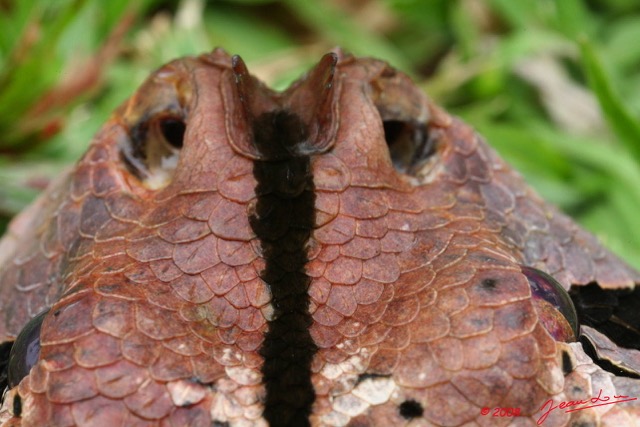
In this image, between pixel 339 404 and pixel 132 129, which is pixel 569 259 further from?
pixel 132 129

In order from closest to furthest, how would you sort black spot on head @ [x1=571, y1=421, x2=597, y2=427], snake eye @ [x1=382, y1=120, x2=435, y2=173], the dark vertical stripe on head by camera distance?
the dark vertical stripe on head
black spot on head @ [x1=571, y1=421, x2=597, y2=427]
snake eye @ [x1=382, y1=120, x2=435, y2=173]

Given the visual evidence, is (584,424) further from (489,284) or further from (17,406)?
(17,406)

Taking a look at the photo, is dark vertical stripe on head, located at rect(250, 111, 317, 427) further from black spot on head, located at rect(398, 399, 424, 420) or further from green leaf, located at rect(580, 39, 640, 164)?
green leaf, located at rect(580, 39, 640, 164)

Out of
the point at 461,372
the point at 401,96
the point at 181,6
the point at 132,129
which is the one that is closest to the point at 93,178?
the point at 132,129

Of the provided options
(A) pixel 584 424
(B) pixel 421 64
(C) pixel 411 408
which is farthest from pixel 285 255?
(B) pixel 421 64

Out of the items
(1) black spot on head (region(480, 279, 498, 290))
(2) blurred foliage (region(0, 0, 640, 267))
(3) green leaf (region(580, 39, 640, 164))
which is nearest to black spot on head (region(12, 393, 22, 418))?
(1) black spot on head (region(480, 279, 498, 290))

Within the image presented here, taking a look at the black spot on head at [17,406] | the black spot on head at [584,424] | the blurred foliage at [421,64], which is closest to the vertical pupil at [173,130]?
the black spot on head at [17,406]

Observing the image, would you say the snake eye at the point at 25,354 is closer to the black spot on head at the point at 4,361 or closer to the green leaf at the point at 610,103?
the black spot on head at the point at 4,361

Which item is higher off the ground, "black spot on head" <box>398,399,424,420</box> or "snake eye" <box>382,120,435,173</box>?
"snake eye" <box>382,120,435,173</box>
